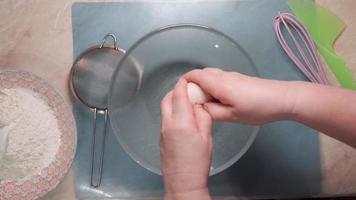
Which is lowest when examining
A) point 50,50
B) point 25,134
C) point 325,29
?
point 25,134

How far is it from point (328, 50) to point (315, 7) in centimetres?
7

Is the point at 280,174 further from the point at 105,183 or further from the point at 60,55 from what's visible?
the point at 60,55

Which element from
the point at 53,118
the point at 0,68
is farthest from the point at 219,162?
the point at 0,68

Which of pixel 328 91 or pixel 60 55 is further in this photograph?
pixel 60 55

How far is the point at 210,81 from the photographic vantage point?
1.65ft

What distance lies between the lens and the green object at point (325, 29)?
69 cm

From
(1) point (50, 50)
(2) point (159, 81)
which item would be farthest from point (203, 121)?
(1) point (50, 50)

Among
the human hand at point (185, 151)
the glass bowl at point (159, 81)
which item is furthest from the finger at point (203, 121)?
the glass bowl at point (159, 81)

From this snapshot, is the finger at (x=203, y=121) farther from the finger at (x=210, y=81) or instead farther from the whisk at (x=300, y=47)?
the whisk at (x=300, y=47)

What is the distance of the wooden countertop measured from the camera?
0.67 meters

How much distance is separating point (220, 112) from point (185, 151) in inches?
2.5

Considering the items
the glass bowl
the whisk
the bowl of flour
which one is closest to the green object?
the whisk

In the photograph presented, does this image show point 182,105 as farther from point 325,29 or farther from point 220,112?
point 325,29

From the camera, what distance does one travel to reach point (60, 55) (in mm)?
678
